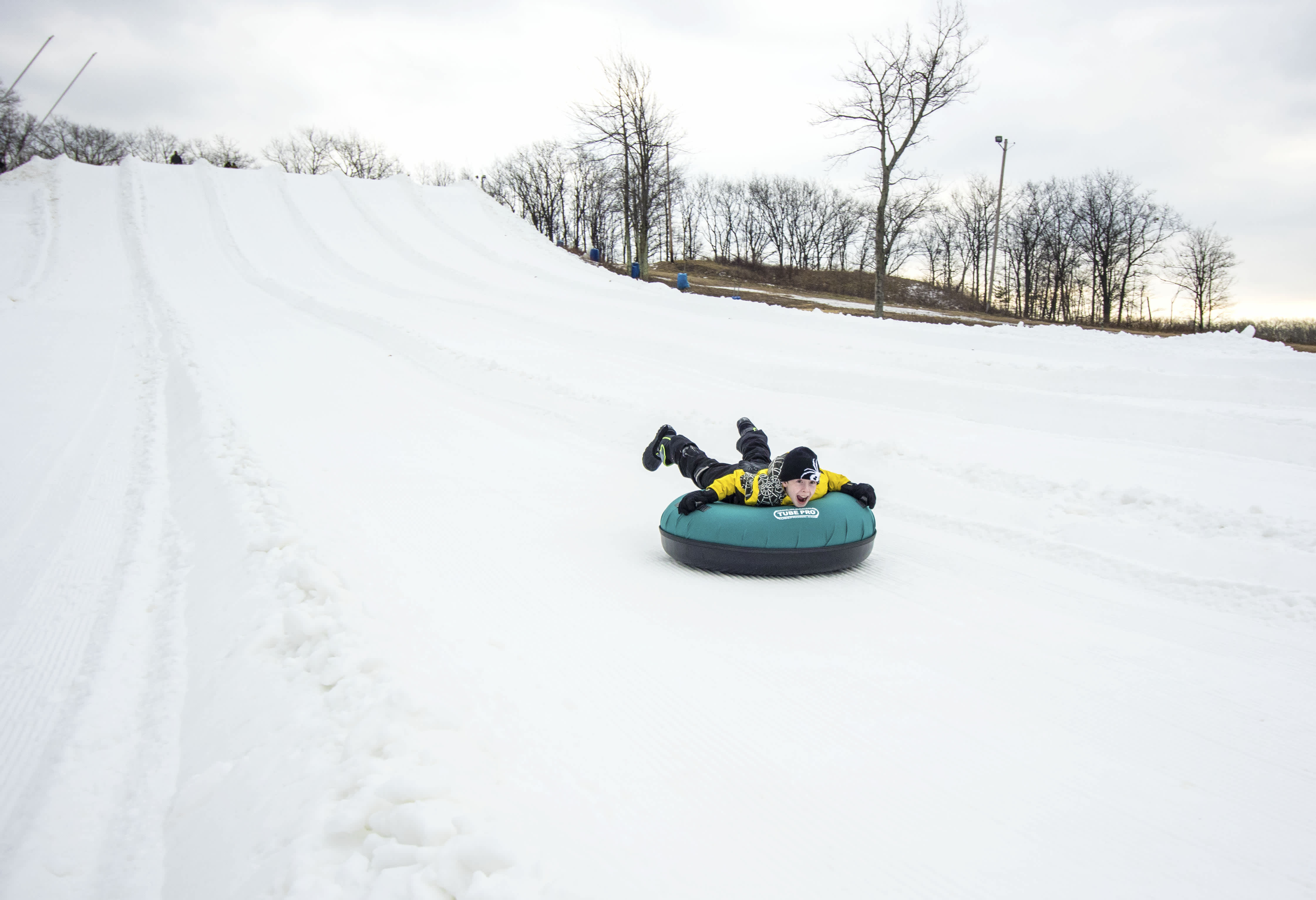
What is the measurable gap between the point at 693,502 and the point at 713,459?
109 cm

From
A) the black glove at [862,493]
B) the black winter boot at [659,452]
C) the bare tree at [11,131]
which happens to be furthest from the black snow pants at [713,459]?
the bare tree at [11,131]

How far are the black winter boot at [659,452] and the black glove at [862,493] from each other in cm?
145

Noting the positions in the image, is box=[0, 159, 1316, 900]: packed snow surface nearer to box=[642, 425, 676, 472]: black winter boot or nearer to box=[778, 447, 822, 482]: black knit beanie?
box=[642, 425, 676, 472]: black winter boot

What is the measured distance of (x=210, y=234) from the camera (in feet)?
55.9

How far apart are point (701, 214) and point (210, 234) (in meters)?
46.1

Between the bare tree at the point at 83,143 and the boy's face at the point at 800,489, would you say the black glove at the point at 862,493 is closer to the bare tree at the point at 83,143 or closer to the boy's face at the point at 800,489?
the boy's face at the point at 800,489

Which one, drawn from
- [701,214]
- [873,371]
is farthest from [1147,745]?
[701,214]

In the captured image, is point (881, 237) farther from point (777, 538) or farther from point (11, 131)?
point (11, 131)

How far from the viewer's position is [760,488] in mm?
4098

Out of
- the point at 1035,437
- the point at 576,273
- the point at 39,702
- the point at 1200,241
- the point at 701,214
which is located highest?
the point at 701,214

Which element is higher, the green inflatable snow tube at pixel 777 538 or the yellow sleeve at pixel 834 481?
the yellow sleeve at pixel 834 481

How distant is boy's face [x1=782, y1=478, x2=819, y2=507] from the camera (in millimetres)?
3922

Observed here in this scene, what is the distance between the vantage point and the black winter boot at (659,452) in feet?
17.2

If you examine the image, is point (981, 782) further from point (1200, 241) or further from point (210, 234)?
point (1200, 241)
